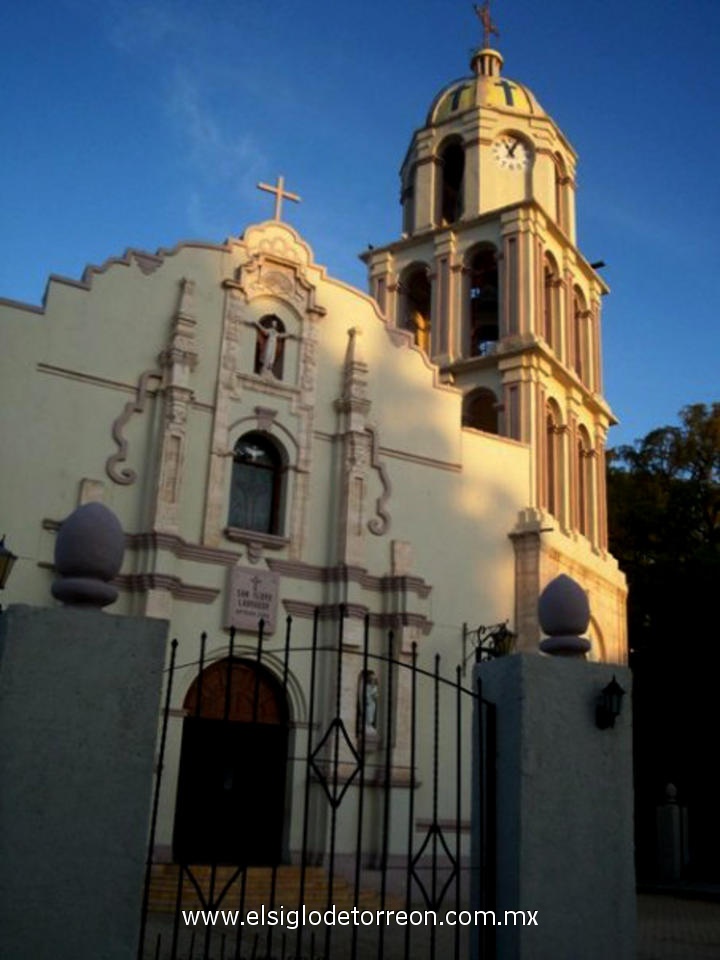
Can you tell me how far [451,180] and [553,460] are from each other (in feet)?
29.6

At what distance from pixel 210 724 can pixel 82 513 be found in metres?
11.5

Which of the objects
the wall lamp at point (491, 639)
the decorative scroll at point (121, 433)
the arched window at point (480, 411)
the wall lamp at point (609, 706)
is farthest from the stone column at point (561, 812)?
the arched window at point (480, 411)

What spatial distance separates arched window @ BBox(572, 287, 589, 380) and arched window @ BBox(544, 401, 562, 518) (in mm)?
2401

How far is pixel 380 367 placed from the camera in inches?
796

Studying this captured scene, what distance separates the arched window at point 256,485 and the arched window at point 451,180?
34.6ft

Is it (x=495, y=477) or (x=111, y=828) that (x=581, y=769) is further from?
(x=495, y=477)

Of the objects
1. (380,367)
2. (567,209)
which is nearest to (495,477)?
(380,367)

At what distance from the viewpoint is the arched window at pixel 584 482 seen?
2405cm

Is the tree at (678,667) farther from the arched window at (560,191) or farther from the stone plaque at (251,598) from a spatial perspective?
the stone plaque at (251,598)

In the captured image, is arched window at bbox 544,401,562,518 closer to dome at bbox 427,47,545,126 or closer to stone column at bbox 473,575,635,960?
dome at bbox 427,47,545,126

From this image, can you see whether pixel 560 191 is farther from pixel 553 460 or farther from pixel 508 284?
pixel 553 460

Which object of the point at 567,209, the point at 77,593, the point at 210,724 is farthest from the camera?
the point at 567,209

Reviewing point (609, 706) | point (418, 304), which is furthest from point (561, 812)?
point (418, 304)

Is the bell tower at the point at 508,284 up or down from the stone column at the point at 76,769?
up
